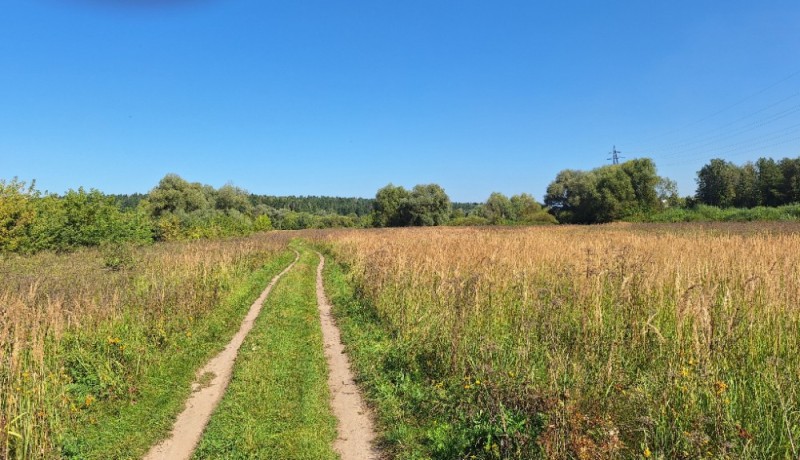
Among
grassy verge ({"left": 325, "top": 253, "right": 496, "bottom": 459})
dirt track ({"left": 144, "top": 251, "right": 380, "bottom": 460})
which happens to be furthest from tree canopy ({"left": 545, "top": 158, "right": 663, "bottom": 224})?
dirt track ({"left": 144, "top": 251, "right": 380, "bottom": 460})

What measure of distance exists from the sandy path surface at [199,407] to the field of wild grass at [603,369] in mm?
2353

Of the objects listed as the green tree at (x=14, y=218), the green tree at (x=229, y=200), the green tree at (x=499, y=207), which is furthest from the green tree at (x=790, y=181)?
the green tree at (x=229, y=200)

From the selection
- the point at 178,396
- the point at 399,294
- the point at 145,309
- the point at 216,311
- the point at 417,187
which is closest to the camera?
the point at 178,396

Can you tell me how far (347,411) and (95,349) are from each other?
4873 mm

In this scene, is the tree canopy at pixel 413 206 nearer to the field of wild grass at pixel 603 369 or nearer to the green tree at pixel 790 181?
the green tree at pixel 790 181

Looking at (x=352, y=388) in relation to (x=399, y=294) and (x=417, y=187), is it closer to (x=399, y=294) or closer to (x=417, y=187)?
(x=399, y=294)

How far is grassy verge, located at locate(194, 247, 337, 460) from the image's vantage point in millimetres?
4855

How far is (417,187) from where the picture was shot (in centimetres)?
7788

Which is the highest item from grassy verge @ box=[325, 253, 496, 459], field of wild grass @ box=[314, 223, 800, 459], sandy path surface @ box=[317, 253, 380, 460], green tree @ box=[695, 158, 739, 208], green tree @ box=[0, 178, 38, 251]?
green tree @ box=[695, 158, 739, 208]

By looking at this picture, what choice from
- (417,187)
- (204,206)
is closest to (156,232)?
(204,206)

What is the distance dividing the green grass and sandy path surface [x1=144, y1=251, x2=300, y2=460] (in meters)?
0.13

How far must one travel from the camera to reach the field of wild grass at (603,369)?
3.62m

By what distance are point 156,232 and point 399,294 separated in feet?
107

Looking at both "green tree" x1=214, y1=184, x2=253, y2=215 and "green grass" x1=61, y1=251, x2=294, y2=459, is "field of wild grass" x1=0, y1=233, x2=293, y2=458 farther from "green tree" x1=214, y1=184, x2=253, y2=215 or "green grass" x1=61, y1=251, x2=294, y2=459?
"green tree" x1=214, y1=184, x2=253, y2=215
